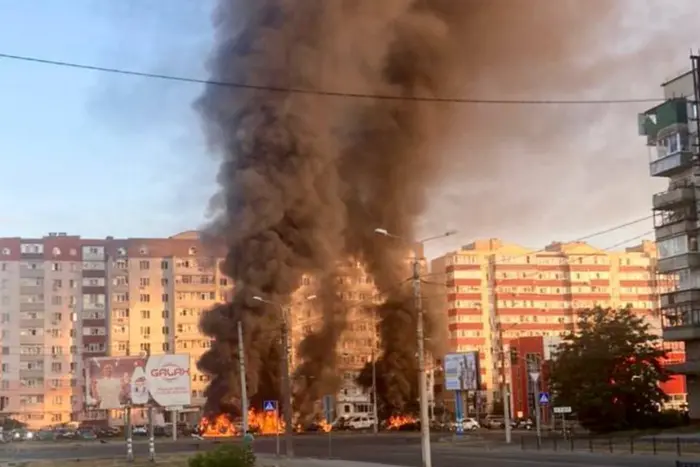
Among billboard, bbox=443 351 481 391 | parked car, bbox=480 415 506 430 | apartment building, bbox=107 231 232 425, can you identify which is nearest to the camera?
billboard, bbox=443 351 481 391

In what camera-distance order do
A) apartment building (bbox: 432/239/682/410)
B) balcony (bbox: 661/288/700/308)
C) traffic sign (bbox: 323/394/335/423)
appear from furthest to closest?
apartment building (bbox: 432/239/682/410) < balcony (bbox: 661/288/700/308) < traffic sign (bbox: 323/394/335/423)

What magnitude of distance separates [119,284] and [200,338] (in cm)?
1405

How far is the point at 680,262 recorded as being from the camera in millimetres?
70250

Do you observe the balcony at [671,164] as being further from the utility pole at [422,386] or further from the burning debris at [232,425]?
the utility pole at [422,386]

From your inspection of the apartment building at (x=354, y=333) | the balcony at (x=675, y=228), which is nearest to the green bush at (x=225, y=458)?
the balcony at (x=675, y=228)

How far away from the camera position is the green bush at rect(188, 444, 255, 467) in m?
24.7

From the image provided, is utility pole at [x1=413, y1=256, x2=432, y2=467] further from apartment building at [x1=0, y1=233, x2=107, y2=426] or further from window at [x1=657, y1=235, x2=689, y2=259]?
apartment building at [x1=0, y1=233, x2=107, y2=426]

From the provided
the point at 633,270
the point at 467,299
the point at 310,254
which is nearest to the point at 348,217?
the point at 310,254

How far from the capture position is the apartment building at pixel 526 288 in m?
144

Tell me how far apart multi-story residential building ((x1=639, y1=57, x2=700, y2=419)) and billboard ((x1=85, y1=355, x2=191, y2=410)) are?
4241cm

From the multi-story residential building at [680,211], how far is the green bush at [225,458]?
4956 cm

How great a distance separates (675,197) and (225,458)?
54.3 m

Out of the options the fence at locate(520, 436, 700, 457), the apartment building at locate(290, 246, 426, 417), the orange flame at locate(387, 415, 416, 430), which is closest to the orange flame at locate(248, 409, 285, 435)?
the orange flame at locate(387, 415, 416, 430)

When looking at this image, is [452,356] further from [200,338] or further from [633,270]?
[633,270]
